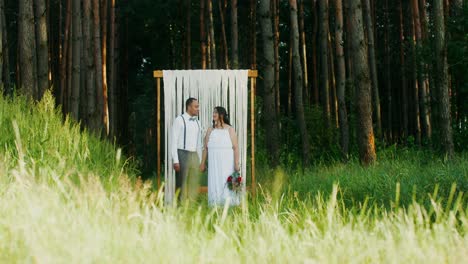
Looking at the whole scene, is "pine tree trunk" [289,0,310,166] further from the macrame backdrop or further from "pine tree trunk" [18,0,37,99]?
"pine tree trunk" [18,0,37,99]

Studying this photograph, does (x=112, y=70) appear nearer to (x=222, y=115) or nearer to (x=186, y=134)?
(x=186, y=134)

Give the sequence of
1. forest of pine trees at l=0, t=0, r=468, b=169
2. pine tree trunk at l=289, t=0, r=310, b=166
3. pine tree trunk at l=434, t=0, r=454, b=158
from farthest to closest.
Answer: pine tree trunk at l=289, t=0, r=310, b=166 → forest of pine trees at l=0, t=0, r=468, b=169 → pine tree trunk at l=434, t=0, r=454, b=158

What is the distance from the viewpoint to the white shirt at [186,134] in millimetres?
12367

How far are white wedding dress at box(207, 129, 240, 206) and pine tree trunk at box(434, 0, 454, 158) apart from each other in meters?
5.76

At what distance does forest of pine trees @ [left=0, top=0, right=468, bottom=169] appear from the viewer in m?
16.1

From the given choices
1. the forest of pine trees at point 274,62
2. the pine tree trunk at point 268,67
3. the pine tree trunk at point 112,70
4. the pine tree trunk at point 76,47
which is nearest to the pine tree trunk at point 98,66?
the forest of pine trees at point 274,62

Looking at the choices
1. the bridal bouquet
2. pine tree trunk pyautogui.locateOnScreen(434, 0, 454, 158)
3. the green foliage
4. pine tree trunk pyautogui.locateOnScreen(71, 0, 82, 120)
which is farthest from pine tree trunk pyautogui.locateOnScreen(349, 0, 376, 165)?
pine tree trunk pyautogui.locateOnScreen(71, 0, 82, 120)

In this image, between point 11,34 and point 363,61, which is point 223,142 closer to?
point 363,61

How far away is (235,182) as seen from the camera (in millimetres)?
12180

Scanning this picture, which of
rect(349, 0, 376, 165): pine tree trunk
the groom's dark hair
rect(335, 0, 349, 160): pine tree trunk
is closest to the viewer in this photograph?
the groom's dark hair

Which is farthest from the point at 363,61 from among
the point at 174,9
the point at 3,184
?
the point at 174,9

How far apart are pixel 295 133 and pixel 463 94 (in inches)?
216

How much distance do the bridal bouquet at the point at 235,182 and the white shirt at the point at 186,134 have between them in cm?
78

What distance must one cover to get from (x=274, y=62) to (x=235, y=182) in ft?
34.6
